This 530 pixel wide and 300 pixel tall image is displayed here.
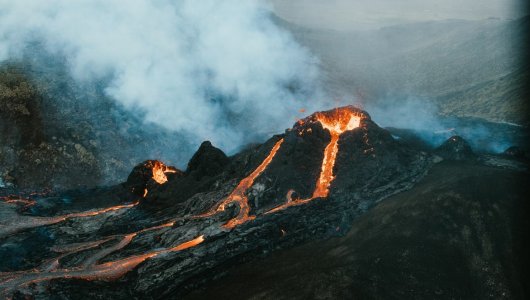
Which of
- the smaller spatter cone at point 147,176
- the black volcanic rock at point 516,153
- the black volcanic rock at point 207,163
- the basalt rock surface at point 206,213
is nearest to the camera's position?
the basalt rock surface at point 206,213

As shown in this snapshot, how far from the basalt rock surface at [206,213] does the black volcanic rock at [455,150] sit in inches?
112

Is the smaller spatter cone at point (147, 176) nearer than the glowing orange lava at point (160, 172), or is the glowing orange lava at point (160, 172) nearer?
the smaller spatter cone at point (147, 176)

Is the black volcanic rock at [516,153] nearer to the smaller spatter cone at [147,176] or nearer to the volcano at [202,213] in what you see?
the volcano at [202,213]

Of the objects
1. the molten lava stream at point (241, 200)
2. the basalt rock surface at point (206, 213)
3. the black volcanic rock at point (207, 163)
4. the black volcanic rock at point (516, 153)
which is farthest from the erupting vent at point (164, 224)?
the black volcanic rock at point (516, 153)

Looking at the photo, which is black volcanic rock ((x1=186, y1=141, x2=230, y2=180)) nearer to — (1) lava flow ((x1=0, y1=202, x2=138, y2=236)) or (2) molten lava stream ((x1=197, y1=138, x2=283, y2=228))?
(2) molten lava stream ((x1=197, y1=138, x2=283, y2=228))

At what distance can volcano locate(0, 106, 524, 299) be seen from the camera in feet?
101

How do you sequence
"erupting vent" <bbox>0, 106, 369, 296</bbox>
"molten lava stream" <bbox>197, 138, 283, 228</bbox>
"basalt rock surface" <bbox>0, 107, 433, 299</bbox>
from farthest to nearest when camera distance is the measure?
"molten lava stream" <bbox>197, 138, 283, 228</bbox> → "erupting vent" <bbox>0, 106, 369, 296</bbox> → "basalt rock surface" <bbox>0, 107, 433, 299</bbox>

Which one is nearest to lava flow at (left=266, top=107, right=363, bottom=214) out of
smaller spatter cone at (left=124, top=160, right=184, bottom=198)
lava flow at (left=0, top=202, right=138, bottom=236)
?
smaller spatter cone at (left=124, top=160, right=184, bottom=198)

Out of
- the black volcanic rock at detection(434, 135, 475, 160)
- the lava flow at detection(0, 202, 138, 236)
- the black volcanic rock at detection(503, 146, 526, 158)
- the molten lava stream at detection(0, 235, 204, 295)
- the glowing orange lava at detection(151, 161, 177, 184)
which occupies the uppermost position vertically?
the black volcanic rock at detection(503, 146, 526, 158)

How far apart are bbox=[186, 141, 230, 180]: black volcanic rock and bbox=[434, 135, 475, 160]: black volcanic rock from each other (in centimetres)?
2687

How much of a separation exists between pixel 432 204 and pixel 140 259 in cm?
2483

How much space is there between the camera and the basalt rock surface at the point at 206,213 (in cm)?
3080

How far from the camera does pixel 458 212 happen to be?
3366 centimetres

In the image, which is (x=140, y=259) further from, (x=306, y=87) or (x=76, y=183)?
(x=306, y=87)
